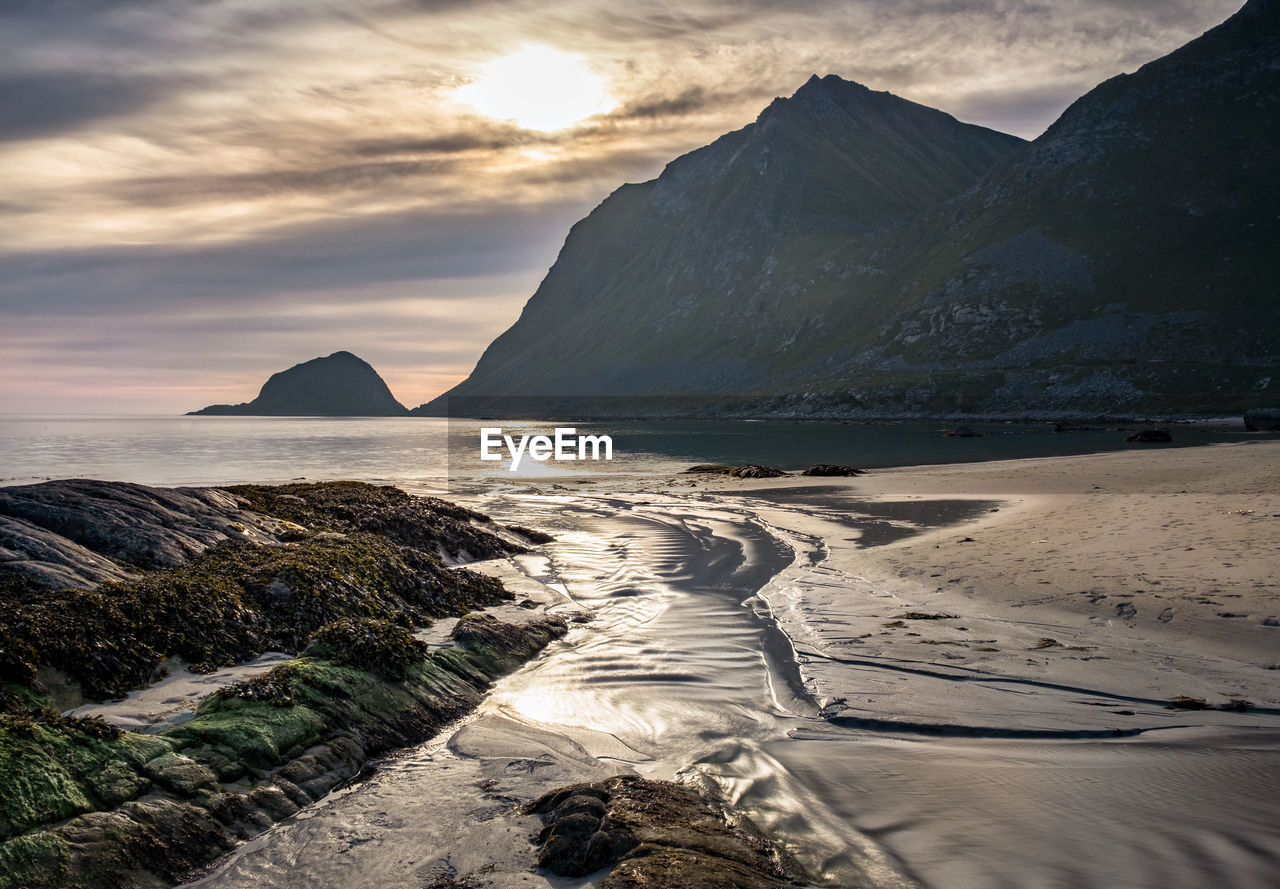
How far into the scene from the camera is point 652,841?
5.25m

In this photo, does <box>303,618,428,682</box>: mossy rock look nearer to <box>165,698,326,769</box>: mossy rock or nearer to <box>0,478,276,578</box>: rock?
<box>165,698,326,769</box>: mossy rock

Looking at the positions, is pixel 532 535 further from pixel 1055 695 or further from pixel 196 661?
pixel 1055 695

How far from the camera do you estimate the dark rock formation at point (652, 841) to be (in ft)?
15.9

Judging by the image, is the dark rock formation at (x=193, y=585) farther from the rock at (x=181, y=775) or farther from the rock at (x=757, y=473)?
the rock at (x=757, y=473)

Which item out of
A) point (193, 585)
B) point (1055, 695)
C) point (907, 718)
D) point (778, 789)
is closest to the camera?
point (778, 789)

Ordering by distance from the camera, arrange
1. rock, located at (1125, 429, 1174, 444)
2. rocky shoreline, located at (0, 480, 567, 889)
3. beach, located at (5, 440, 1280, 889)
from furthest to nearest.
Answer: rock, located at (1125, 429, 1174, 444) → beach, located at (5, 440, 1280, 889) → rocky shoreline, located at (0, 480, 567, 889)

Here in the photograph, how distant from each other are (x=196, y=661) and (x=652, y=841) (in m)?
5.89

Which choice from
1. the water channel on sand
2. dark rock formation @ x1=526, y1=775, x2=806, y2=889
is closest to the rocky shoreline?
the water channel on sand

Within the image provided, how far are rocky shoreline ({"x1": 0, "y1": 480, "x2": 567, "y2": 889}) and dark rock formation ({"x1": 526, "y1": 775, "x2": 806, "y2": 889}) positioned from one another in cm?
242

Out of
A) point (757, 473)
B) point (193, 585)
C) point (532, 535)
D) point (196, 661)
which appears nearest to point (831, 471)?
point (757, 473)

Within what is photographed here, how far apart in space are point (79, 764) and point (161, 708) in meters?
1.69

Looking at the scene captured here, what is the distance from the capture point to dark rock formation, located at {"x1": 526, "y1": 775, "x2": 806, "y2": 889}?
4840 millimetres

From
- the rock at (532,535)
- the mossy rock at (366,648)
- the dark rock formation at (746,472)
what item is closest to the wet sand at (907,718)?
the mossy rock at (366,648)

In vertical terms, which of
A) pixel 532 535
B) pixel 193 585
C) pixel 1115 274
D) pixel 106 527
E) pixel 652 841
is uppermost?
pixel 1115 274
